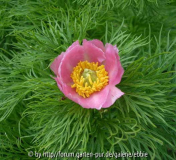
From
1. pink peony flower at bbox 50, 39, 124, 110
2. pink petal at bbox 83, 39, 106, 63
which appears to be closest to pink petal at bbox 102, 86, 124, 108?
pink peony flower at bbox 50, 39, 124, 110

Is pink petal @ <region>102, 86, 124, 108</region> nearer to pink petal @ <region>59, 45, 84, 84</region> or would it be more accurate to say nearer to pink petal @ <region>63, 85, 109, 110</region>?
pink petal @ <region>63, 85, 109, 110</region>

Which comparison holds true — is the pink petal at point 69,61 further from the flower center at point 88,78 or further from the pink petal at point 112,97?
the pink petal at point 112,97

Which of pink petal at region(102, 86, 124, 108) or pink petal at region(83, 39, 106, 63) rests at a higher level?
pink petal at region(83, 39, 106, 63)

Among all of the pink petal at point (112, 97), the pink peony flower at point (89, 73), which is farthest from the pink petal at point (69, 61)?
the pink petal at point (112, 97)

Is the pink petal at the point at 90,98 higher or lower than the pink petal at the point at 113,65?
lower

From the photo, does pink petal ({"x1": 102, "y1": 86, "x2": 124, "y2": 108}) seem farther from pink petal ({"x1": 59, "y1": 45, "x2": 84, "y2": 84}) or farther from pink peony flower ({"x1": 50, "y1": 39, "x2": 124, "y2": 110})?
pink petal ({"x1": 59, "y1": 45, "x2": 84, "y2": 84})

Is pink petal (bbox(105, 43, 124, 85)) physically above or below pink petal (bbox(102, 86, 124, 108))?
above

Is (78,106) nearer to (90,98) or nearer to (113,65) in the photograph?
(90,98)
